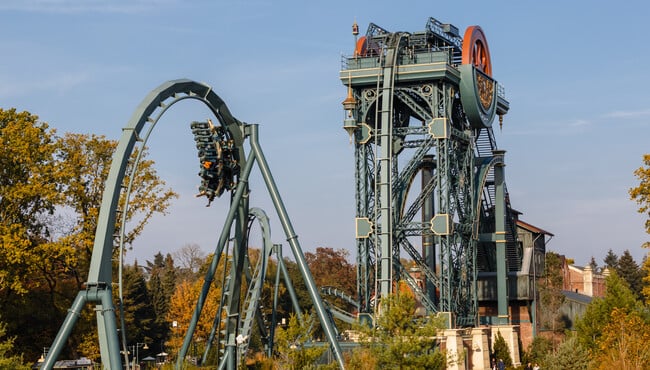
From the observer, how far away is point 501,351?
58.3 meters

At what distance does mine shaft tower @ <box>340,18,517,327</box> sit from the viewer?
55406 mm

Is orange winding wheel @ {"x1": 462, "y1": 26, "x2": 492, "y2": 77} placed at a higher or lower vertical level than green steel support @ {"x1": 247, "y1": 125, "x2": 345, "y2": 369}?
higher

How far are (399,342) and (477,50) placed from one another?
29.4m

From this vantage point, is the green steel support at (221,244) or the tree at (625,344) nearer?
the tree at (625,344)

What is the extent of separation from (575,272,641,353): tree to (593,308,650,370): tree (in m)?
1.46

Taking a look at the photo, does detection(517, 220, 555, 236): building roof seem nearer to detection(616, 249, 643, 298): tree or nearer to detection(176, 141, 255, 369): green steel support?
detection(176, 141, 255, 369): green steel support

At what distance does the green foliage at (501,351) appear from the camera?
57.8 metres

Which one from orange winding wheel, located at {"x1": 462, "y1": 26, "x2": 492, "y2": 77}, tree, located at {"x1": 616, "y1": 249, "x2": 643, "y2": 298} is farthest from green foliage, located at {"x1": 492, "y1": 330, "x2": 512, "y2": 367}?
tree, located at {"x1": 616, "y1": 249, "x2": 643, "y2": 298}

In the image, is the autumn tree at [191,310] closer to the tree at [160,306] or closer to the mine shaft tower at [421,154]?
the tree at [160,306]

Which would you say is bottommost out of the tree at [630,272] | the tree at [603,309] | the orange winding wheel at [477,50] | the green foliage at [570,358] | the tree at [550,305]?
the green foliage at [570,358]

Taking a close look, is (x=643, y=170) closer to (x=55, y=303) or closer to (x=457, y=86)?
(x=457, y=86)

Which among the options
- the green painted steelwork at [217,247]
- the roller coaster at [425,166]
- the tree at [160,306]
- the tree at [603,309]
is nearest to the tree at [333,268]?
the tree at [160,306]

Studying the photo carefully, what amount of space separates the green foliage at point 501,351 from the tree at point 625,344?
356 inches

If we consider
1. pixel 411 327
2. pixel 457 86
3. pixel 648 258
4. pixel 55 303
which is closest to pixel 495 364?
pixel 648 258
